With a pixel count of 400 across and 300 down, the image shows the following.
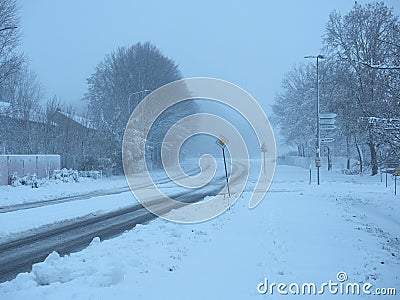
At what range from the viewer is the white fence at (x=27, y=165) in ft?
90.4

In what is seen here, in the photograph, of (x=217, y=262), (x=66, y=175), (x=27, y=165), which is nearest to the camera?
(x=217, y=262)

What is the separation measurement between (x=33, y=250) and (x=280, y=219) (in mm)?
7219

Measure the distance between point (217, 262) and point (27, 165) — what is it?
25.2m

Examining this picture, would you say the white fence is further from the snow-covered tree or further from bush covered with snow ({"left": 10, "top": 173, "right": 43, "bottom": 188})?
the snow-covered tree

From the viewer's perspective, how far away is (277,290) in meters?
6.29

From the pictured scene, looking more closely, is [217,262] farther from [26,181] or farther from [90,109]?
[90,109]

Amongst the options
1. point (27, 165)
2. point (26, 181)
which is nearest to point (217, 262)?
point (26, 181)

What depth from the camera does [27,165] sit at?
29.7 m

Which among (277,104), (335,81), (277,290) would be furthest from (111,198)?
(277,104)

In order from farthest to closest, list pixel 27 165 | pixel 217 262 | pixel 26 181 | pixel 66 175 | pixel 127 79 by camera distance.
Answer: pixel 127 79 → pixel 66 175 → pixel 27 165 → pixel 26 181 → pixel 217 262

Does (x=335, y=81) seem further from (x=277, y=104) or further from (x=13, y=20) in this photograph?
(x=277, y=104)

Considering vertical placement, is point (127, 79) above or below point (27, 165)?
above

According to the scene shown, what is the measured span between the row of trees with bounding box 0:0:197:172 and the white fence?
2.95m

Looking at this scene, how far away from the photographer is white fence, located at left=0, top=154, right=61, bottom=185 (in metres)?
27.6
